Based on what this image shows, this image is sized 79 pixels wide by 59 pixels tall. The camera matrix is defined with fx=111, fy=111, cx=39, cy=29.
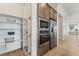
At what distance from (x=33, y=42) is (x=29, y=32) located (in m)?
0.28

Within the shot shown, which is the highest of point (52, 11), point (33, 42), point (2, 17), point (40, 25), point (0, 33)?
point (52, 11)

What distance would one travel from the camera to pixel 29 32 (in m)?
2.87

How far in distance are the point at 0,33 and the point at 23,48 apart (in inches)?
31.0

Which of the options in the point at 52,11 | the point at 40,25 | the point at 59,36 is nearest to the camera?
the point at 40,25

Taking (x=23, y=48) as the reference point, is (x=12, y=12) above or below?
above

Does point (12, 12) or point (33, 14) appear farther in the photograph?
point (12, 12)

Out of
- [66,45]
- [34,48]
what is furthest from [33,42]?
[66,45]

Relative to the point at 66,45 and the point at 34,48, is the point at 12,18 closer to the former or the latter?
the point at 34,48

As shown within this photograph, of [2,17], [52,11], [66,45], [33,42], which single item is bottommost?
[66,45]

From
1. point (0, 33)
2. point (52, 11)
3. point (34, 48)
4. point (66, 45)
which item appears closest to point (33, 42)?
point (34, 48)

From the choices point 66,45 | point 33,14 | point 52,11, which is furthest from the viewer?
point 52,11

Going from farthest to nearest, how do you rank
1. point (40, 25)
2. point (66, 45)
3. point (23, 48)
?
point (66, 45), point (23, 48), point (40, 25)

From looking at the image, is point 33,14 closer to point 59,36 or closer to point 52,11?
point 52,11

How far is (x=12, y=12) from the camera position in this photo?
10.3 ft
